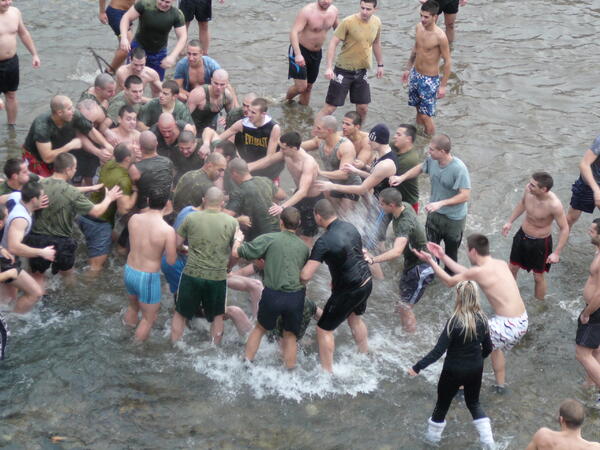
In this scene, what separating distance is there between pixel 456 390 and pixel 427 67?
21.1ft

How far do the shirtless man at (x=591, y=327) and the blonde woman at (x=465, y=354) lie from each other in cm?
130

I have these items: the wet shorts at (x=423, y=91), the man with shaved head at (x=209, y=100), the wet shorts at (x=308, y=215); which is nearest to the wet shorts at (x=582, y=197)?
the wet shorts at (x=423, y=91)

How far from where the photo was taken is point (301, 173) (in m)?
9.35

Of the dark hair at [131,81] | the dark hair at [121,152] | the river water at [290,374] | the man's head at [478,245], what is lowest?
the river water at [290,374]

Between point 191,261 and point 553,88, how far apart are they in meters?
9.41

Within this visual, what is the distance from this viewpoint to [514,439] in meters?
7.34

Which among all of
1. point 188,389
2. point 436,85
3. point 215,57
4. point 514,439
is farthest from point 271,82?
point 514,439

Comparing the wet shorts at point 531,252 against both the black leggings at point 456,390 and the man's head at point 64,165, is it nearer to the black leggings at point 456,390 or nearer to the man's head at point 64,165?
the black leggings at point 456,390

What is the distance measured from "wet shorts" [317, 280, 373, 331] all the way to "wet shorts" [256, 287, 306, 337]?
0.92 ft

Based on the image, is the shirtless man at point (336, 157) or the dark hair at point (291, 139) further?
the shirtless man at point (336, 157)

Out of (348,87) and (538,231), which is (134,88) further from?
(538,231)

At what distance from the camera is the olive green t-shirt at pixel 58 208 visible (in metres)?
8.14

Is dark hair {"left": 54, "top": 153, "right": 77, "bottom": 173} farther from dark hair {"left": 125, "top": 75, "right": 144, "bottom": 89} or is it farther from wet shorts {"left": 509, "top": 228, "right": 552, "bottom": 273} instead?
wet shorts {"left": 509, "top": 228, "right": 552, "bottom": 273}

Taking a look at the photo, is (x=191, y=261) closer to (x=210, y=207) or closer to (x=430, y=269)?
(x=210, y=207)
